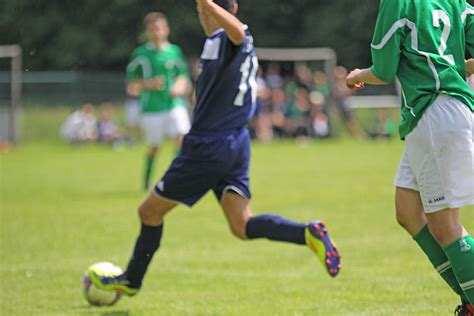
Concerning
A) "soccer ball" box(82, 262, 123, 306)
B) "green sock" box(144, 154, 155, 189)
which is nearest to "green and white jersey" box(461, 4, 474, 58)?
"soccer ball" box(82, 262, 123, 306)

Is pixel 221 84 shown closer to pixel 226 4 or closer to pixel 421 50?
pixel 226 4

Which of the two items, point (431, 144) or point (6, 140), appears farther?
point (6, 140)

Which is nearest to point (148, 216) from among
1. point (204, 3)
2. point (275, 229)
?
point (275, 229)

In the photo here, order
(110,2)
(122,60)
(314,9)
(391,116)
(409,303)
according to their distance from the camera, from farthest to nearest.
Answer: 1. (122,60)
2. (110,2)
3. (391,116)
4. (314,9)
5. (409,303)

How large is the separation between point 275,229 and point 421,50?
198cm

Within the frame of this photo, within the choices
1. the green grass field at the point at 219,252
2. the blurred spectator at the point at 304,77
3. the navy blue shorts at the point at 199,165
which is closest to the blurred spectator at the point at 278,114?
the blurred spectator at the point at 304,77

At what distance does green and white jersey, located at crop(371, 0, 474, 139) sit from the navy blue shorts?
166 centimetres

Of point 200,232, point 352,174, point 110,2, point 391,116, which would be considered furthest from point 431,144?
point 110,2

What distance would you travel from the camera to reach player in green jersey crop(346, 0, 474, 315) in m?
4.42

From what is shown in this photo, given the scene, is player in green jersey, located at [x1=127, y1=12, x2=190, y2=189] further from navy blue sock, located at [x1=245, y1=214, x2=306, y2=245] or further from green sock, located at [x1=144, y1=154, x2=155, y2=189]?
navy blue sock, located at [x1=245, y1=214, x2=306, y2=245]

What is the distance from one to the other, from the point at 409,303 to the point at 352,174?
9426 millimetres

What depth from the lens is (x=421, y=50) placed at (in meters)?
4.46

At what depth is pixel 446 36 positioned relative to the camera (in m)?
4.52

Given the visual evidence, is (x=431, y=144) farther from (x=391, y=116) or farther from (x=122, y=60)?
(x=122, y=60)
